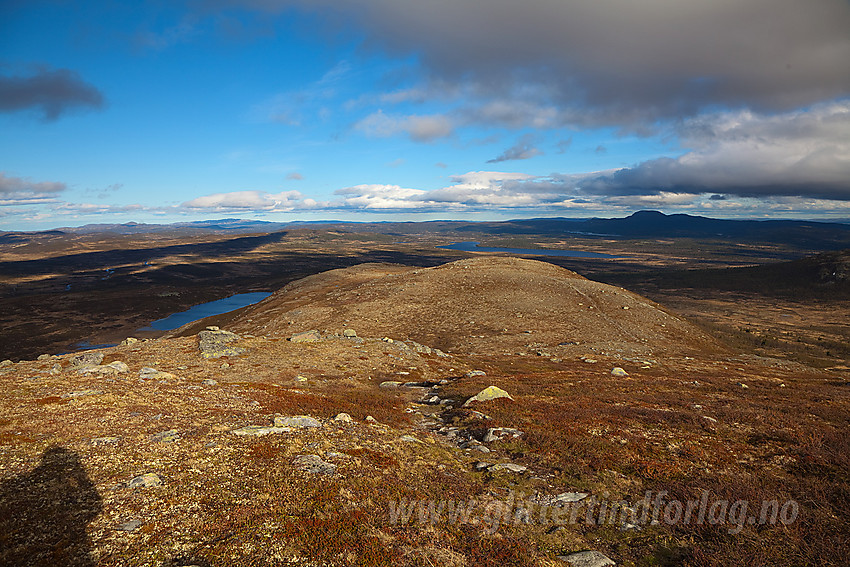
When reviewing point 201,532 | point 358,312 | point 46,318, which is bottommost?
point 46,318

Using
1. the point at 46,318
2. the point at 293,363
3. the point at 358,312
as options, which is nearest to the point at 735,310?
the point at 358,312

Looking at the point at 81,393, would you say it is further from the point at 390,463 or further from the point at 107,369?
the point at 390,463

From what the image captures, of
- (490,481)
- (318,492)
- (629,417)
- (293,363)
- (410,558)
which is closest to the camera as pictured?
(410,558)

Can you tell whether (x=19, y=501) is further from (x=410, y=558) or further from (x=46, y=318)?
(x=46, y=318)

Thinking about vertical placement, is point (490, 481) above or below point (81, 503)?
below

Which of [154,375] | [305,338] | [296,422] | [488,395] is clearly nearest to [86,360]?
[154,375]

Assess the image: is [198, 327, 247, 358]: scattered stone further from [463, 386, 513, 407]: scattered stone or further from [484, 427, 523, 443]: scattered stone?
[484, 427, 523, 443]: scattered stone

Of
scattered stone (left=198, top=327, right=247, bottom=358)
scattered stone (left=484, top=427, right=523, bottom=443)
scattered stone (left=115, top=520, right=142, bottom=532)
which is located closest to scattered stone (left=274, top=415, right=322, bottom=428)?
scattered stone (left=115, top=520, right=142, bottom=532)
